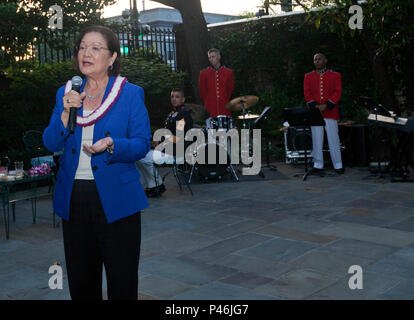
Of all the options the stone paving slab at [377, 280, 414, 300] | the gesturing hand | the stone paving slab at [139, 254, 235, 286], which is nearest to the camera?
the gesturing hand

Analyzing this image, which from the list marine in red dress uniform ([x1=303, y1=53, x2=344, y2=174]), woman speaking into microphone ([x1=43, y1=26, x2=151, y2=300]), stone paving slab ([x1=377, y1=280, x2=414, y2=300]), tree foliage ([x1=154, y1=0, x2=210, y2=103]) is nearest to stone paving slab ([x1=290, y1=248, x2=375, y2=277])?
stone paving slab ([x1=377, y1=280, x2=414, y2=300])

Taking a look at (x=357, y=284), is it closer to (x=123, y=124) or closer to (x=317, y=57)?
(x=123, y=124)

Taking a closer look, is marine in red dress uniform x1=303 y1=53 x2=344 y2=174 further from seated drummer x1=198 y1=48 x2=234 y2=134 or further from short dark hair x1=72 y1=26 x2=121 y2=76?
short dark hair x1=72 y1=26 x2=121 y2=76

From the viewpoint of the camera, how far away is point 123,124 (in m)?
2.72

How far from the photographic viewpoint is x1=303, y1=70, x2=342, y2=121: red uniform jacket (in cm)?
1009

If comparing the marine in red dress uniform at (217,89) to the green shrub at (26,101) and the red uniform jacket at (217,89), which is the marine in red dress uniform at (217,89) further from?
the green shrub at (26,101)

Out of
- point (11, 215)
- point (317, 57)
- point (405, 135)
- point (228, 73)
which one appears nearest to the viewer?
point (11, 215)

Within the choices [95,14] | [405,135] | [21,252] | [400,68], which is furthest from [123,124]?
[95,14]

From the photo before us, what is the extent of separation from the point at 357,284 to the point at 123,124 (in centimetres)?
244

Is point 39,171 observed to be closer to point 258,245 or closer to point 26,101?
point 258,245

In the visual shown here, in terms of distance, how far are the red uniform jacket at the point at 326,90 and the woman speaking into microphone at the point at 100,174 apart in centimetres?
759

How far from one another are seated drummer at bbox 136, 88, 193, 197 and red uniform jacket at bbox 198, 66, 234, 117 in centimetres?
208

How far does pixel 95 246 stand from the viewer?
2.71 meters

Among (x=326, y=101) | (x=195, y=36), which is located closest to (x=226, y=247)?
(x=326, y=101)
